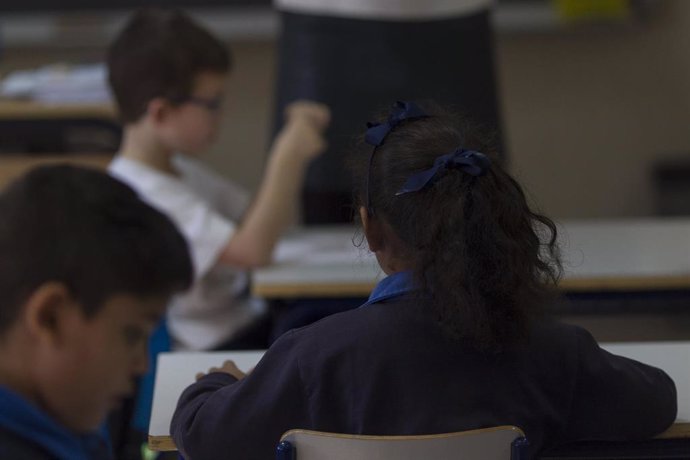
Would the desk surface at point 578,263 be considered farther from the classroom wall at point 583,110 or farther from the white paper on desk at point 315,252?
the classroom wall at point 583,110

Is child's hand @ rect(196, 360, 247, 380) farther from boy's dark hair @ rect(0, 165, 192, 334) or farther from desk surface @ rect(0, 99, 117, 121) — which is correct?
desk surface @ rect(0, 99, 117, 121)

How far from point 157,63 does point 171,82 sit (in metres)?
0.05

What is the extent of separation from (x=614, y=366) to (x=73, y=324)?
2.28 ft

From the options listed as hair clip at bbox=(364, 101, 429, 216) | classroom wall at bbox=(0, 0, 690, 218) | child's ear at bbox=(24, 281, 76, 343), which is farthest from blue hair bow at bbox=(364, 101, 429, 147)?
classroom wall at bbox=(0, 0, 690, 218)

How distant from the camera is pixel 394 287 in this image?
1.21 m

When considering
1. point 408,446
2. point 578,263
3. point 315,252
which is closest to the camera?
point 408,446

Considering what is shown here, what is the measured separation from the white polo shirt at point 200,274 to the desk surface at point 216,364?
56 centimetres

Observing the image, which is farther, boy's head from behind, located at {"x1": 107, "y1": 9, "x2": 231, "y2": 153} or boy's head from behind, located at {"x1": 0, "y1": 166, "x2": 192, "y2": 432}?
boy's head from behind, located at {"x1": 107, "y1": 9, "x2": 231, "y2": 153}

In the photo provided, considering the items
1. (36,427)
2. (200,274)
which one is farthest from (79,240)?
(200,274)

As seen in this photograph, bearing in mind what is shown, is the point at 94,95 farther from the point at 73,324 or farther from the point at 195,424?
the point at 73,324

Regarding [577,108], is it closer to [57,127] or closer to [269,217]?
[57,127]

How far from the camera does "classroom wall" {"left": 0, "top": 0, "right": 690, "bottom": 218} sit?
4035 millimetres

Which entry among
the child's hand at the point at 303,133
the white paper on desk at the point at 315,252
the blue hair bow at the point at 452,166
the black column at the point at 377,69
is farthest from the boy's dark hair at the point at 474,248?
the black column at the point at 377,69

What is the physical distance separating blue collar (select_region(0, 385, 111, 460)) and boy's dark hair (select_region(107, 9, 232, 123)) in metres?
1.51
